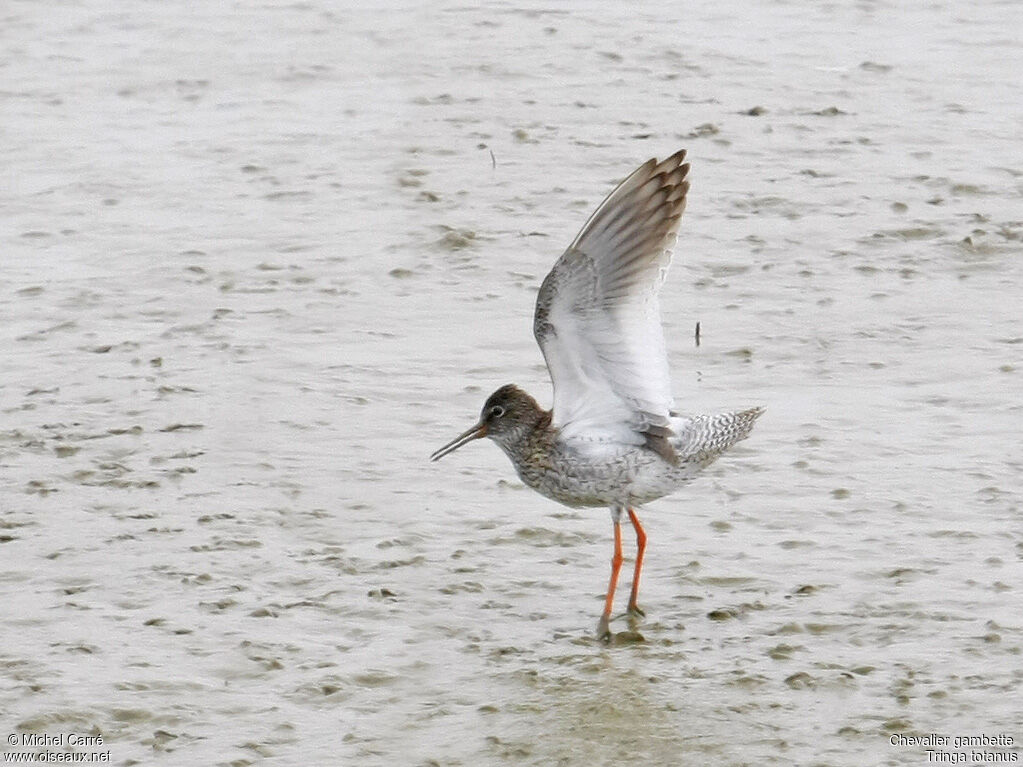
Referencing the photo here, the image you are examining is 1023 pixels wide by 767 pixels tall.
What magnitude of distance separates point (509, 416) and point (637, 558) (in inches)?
30.5

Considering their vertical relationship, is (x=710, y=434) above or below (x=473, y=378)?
above

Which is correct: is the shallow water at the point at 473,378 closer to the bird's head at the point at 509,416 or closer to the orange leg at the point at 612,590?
the orange leg at the point at 612,590

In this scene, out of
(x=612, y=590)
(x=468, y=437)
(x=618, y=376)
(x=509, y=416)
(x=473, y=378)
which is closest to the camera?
(x=612, y=590)

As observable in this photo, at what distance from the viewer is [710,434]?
282 inches

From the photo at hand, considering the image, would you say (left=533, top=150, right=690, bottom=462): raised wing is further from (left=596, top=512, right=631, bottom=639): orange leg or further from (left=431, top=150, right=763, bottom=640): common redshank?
(left=596, top=512, right=631, bottom=639): orange leg

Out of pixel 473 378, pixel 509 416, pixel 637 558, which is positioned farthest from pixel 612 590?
pixel 473 378

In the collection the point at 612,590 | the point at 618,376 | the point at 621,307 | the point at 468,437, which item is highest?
the point at 621,307

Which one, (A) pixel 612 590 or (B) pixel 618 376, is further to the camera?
(B) pixel 618 376

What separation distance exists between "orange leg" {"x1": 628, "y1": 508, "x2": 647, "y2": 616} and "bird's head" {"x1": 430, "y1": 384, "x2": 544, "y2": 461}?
53 centimetres

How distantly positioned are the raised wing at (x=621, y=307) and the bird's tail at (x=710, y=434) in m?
0.07

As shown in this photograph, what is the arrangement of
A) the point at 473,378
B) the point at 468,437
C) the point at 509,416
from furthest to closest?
the point at 473,378, the point at 468,437, the point at 509,416

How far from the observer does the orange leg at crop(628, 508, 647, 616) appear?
22.9 feet

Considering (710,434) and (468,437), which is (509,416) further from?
(710,434)

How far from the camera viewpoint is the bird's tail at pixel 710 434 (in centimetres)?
714
